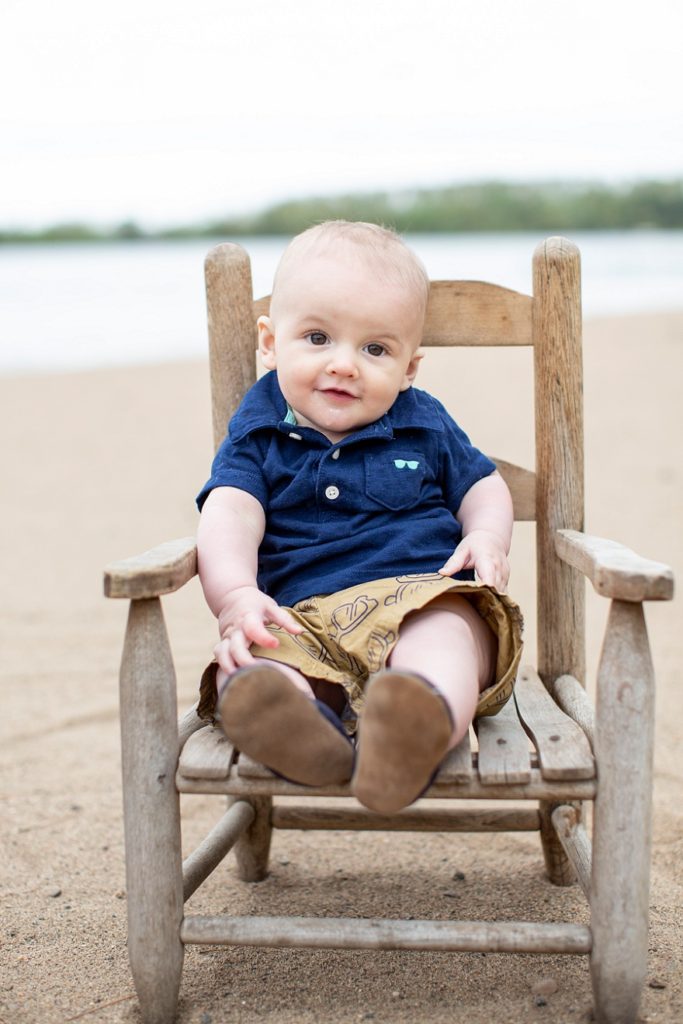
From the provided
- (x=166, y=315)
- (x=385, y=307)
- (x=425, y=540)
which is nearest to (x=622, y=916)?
(x=425, y=540)

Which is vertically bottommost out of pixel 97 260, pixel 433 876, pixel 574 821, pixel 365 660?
pixel 433 876

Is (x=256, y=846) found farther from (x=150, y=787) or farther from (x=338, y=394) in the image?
(x=338, y=394)

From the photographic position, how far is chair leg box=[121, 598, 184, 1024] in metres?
1.94

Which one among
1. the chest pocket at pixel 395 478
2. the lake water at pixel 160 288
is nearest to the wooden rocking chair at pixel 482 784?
the chest pocket at pixel 395 478

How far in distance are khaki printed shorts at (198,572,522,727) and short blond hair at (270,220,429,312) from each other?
606 millimetres

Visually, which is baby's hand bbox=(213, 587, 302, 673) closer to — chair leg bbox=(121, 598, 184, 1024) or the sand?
chair leg bbox=(121, 598, 184, 1024)

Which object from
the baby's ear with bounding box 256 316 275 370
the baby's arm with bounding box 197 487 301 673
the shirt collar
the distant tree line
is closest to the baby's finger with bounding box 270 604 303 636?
the baby's arm with bounding box 197 487 301 673

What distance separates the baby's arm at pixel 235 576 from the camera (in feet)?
6.43

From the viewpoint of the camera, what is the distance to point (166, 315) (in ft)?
50.2

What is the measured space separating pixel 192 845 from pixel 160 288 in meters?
16.7

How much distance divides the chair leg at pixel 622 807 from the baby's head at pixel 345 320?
2.30ft

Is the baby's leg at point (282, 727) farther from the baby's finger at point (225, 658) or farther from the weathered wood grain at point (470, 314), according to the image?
the weathered wood grain at point (470, 314)

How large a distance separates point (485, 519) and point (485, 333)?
0.48 meters

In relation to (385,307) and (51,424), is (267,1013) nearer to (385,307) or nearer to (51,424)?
(385,307)
